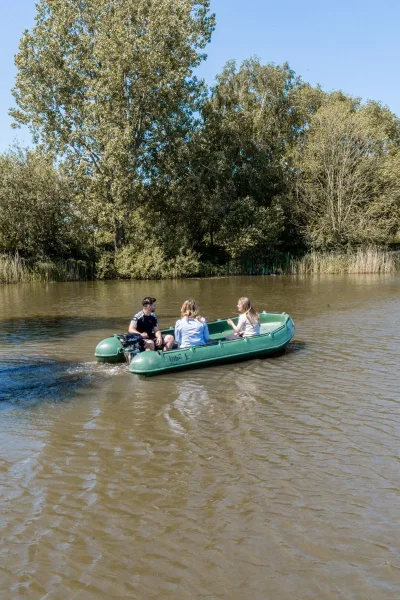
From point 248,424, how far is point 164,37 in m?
26.8

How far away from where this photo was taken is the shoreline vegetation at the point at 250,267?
1178 inches

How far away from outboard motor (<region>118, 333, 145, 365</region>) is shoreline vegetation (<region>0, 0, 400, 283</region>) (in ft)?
66.9

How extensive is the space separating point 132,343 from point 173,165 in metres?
24.3

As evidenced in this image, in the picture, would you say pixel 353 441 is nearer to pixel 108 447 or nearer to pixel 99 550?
pixel 108 447

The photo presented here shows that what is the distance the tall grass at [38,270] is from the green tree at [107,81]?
12.4 ft

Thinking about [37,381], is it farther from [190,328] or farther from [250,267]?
[250,267]

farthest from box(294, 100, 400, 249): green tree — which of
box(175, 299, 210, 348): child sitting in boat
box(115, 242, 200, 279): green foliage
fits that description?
box(175, 299, 210, 348): child sitting in boat

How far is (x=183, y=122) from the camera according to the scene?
31719 millimetres

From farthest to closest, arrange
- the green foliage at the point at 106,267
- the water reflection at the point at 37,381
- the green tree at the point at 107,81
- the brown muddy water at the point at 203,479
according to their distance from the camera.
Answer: the green foliage at the point at 106,267 → the green tree at the point at 107,81 → the water reflection at the point at 37,381 → the brown muddy water at the point at 203,479

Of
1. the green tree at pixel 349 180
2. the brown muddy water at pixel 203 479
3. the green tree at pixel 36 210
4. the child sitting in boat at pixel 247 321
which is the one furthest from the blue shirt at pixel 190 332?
the green tree at pixel 349 180

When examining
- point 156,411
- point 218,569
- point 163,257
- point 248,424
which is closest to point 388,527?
point 218,569

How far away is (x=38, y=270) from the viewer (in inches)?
1214

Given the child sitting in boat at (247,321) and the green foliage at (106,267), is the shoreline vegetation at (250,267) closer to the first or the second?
the green foliage at (106,267)

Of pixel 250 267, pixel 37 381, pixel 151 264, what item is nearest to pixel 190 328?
pixel 37 381
